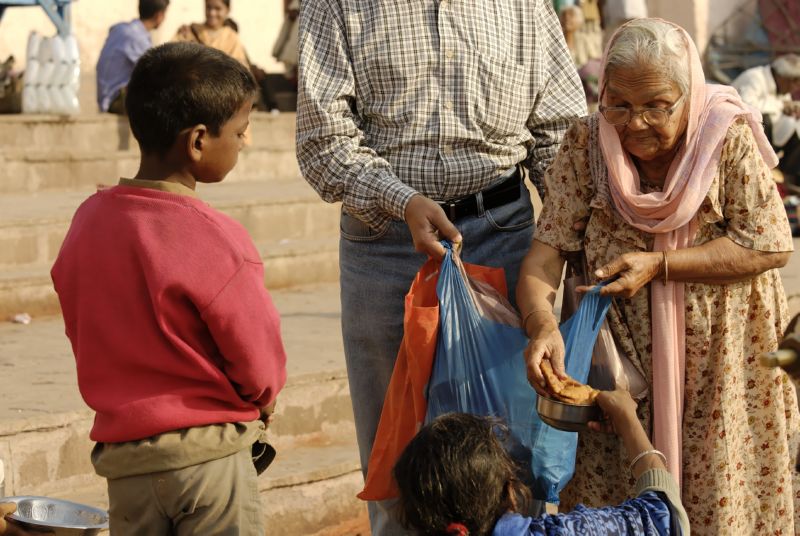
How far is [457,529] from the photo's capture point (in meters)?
2.37

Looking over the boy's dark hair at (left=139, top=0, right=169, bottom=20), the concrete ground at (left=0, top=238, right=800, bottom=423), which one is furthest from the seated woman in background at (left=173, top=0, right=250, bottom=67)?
the concrete ground at (left=0, top=238, right=800, bottom=423)

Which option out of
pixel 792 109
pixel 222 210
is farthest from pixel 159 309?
pixel 792 109

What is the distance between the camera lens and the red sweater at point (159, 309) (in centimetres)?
258

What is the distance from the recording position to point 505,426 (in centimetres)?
294

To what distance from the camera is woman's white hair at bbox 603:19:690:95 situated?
2836mm

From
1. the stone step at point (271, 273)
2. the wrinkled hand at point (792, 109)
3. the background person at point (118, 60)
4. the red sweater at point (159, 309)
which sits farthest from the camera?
the wrinkled hand at point (792, 109)

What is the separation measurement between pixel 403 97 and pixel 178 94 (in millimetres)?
809

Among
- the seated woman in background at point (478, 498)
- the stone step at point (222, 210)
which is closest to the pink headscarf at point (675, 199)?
the seated woman in background at point (478, 498)

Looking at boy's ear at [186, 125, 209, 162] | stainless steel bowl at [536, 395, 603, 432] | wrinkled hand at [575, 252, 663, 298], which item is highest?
boy's ear at [186, 125, 209, 162]

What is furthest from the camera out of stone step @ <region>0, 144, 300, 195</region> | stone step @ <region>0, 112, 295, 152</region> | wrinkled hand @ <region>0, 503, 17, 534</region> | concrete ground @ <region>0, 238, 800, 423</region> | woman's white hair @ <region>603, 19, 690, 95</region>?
stone step @ <region>0, 112, 295, 152</region>

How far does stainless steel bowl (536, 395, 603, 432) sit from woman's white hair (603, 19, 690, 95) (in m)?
0.77

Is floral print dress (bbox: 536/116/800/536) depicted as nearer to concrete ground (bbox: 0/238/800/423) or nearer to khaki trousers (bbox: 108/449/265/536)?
khaki trousers (bbox: 108/449/265/536)

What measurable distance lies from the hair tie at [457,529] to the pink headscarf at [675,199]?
807 mm

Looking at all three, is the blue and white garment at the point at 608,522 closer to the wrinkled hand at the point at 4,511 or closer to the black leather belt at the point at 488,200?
the black leather belt at the point at 488,200
